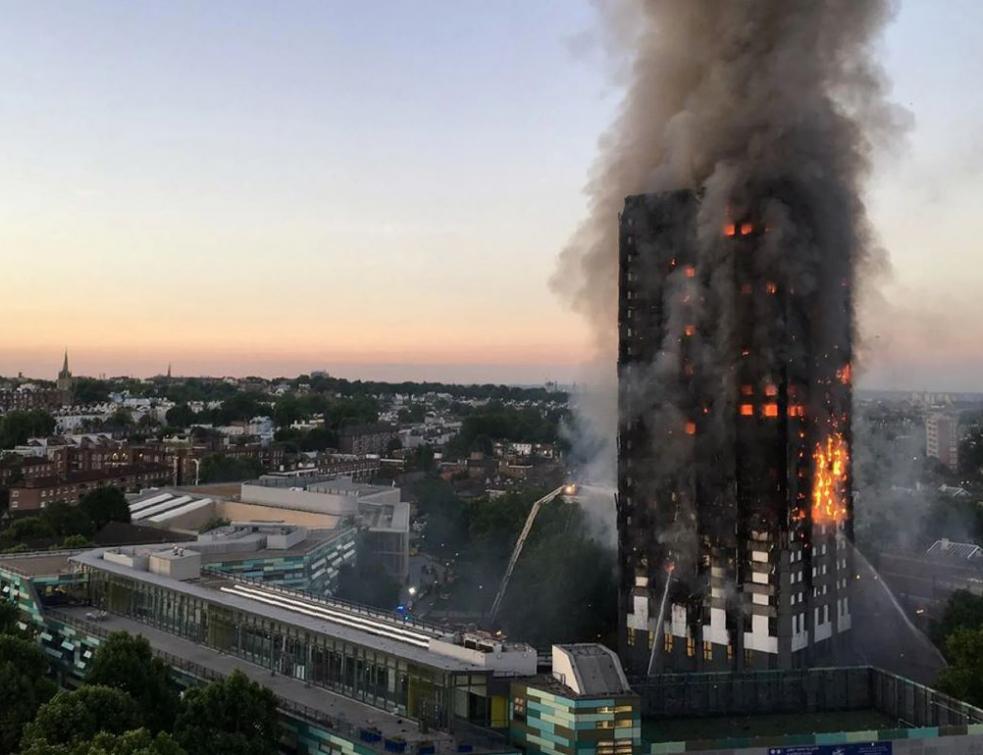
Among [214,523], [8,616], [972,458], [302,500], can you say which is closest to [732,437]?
[8,616]

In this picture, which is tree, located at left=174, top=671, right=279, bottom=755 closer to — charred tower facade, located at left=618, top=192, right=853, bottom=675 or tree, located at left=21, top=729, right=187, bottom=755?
tree, located at left=21, top=729, right=187, bottom=755

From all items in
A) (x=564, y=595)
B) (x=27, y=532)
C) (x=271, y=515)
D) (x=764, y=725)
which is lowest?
(x=764, y=725)

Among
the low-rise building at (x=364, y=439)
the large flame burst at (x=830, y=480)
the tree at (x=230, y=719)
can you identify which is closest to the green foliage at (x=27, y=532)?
the tree at (x=230, y=719)

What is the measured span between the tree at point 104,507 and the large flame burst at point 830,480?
163 ft

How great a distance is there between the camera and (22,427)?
140 metres

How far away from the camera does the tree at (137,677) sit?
30578 mm

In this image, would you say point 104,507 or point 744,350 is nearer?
point 744,350

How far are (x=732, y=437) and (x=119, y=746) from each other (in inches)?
1125

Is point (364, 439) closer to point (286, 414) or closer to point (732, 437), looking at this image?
point (286, 414)

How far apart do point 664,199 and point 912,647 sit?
2396cm

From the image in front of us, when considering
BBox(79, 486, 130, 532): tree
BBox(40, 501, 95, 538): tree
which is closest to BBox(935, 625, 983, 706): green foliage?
BBox(40, 501, 95, 538): tree

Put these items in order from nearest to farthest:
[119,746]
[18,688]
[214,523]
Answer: [119,746], [18,688], [214,523]

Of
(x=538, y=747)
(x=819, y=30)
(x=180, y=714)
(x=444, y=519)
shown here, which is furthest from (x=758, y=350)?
(x=444, y=519)

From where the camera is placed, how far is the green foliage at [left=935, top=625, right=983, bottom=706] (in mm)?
34469
